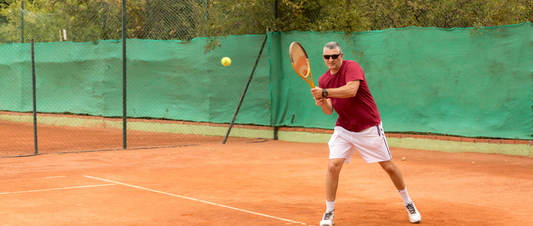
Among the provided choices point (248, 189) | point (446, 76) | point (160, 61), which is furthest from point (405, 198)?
point (160, 61)

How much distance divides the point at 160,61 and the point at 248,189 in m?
7.40

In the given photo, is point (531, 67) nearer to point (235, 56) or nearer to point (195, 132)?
point (235, 56)

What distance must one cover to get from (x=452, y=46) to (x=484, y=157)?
1857 mm

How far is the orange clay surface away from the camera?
5.07m

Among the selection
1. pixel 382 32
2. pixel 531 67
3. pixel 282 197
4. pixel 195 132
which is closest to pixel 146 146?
pixel 195 132

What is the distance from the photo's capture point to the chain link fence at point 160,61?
1066 cm

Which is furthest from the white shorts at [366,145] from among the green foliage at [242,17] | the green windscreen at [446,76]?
the green foliage at [242,17]

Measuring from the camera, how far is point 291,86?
11.6 metres

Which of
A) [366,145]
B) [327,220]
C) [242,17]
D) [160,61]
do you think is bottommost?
[327,220]

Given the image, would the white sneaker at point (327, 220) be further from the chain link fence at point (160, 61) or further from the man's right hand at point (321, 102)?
the chain link fence at point (160, 61)

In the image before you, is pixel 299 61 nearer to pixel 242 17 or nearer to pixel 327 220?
pixel 327 220

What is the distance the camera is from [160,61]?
13.3 metres

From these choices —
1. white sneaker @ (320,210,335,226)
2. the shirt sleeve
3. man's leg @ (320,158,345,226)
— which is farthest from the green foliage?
white sneaker @ (320,210,335,226)

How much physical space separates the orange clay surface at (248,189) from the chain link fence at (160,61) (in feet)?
7.38
